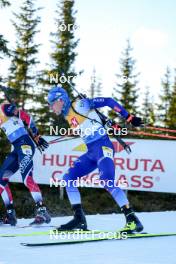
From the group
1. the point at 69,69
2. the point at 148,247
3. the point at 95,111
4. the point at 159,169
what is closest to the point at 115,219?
the point at 95,111

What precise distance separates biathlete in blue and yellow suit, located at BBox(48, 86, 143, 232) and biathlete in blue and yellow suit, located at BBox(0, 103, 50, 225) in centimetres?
128

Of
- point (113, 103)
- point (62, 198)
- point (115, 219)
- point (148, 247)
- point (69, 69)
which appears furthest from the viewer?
point (69, 69)

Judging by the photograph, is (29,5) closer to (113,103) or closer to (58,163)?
(58,163)

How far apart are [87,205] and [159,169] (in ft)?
13.8

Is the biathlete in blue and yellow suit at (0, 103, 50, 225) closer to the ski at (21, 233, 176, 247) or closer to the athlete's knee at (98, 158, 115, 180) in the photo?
the athlete's knee at (98, 158, 115, 180)

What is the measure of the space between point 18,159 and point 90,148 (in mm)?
1740

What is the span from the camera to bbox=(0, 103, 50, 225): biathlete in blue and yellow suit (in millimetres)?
7104

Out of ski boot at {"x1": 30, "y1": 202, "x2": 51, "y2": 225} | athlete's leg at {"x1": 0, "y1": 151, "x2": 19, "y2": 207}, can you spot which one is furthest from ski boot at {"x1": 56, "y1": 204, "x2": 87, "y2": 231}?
athlete's leg at {"x1": 0, "y1": 151, "x2": 19, "y2": 207}

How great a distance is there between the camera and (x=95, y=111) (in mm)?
6137

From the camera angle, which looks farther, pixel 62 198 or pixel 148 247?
pixel 62 198

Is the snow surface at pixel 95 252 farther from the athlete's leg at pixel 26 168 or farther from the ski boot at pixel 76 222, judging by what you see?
the athlete's leg at pixel 26 168

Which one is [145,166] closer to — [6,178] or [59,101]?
[6,178]

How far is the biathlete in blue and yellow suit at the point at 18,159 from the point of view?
710 cm

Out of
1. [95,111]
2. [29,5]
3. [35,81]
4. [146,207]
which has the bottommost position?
[146,207]
